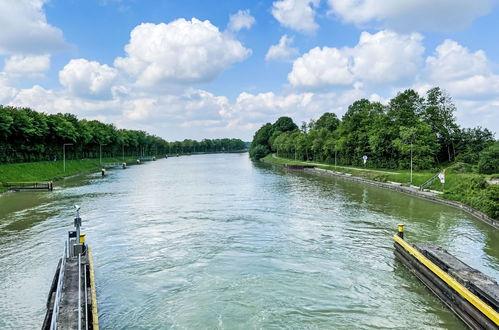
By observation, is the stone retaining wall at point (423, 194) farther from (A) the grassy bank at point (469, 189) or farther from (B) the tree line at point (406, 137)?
(B) the tree line at point (406, 137)

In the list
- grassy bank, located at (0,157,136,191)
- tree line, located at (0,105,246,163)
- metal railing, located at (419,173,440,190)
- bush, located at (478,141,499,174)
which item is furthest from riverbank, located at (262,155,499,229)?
tree line, located at (0,105,246,163)

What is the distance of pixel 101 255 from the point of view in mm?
17812

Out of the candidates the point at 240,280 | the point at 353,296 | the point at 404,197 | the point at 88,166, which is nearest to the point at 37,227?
the point at 240,280

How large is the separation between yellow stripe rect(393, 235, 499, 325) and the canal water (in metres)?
0.92

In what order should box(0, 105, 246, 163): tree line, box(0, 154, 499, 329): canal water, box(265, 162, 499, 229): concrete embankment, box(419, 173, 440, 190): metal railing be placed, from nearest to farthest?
box(0, 154, 499, 329): canal water → box(265, 162, 499, 229): concrete embankment → box(419, 173, 440, 190): metal railing → box(0, 105, 246, 163): tree line

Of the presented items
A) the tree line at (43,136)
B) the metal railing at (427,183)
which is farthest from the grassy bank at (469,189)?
the tree line at (43,136)

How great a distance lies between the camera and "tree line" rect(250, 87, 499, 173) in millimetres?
54812

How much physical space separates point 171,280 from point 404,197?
30.6m

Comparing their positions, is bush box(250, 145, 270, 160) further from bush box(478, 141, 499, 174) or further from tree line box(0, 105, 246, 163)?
bush box(478, 141, 499, 174)

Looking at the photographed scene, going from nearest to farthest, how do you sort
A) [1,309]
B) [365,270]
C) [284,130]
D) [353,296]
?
[1,309] < [353,296] < [365,270] < [284,130]

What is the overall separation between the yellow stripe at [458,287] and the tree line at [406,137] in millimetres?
34957

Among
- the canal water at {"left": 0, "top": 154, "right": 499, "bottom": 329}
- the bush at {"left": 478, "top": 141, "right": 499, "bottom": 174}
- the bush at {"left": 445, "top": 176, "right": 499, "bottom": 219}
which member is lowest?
the canal water at {"left": 0, "top": 154, "right": 499, "bottom": 329}

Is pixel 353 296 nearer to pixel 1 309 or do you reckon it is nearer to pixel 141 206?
pixel 1 309

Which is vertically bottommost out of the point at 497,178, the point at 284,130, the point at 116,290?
the point at 116,290
